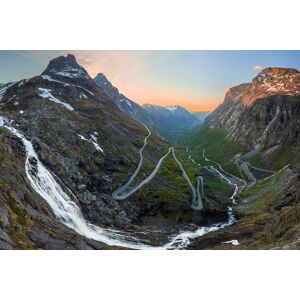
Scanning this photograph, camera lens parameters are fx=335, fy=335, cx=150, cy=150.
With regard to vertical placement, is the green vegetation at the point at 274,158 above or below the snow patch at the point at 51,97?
below

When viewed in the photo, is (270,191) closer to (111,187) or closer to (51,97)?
(111,187)

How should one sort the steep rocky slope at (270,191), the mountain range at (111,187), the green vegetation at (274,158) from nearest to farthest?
the mountain range at (111,187)
the steep rocky slope at (270,191)
the green vegetation at (274,158)

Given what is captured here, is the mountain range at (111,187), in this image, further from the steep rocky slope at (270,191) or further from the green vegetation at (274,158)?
the green vegetation at (274,158)

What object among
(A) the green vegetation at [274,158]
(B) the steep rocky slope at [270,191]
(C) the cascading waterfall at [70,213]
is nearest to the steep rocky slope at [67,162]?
(C) the cascading waterfall at [70,213]

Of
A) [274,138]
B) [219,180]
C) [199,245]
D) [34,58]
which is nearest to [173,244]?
[199,245]

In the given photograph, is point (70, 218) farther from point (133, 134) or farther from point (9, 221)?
point (133, 134)

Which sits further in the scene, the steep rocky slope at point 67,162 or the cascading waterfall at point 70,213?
the cascading waterfall at point 70,213
